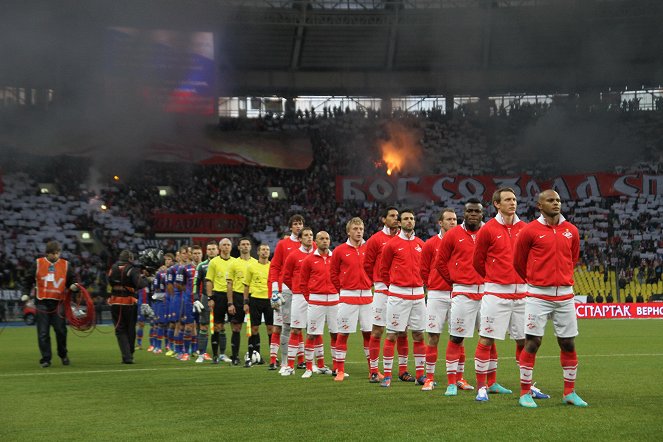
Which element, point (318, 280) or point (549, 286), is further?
point (318, 280)

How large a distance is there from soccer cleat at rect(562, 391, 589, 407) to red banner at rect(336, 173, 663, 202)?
41588 millimetres

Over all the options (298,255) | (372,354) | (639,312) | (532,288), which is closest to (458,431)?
(532,288)

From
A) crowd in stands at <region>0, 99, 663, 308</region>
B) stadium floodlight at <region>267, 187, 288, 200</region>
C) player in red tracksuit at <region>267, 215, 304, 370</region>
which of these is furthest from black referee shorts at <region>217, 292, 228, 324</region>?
stadium floodlight at <region>267, 187, 288, 200</region>

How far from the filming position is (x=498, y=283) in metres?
12.2

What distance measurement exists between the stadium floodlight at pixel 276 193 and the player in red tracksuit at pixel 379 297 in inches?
1540

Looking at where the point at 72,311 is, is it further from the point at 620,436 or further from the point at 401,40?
the point at 401,40

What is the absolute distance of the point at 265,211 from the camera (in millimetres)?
52656

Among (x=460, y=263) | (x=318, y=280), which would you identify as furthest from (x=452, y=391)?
(x=318, y=280)

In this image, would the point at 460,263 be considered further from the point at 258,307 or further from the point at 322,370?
the point at 258,307

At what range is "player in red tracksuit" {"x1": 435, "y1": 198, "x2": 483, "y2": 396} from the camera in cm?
1270

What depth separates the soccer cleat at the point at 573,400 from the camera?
1119 centimetres

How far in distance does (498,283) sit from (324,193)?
43.1 metres

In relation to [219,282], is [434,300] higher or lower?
lower

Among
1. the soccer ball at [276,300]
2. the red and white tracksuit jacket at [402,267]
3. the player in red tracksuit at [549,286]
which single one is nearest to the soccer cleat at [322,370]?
the soccer ball at [276,300]
